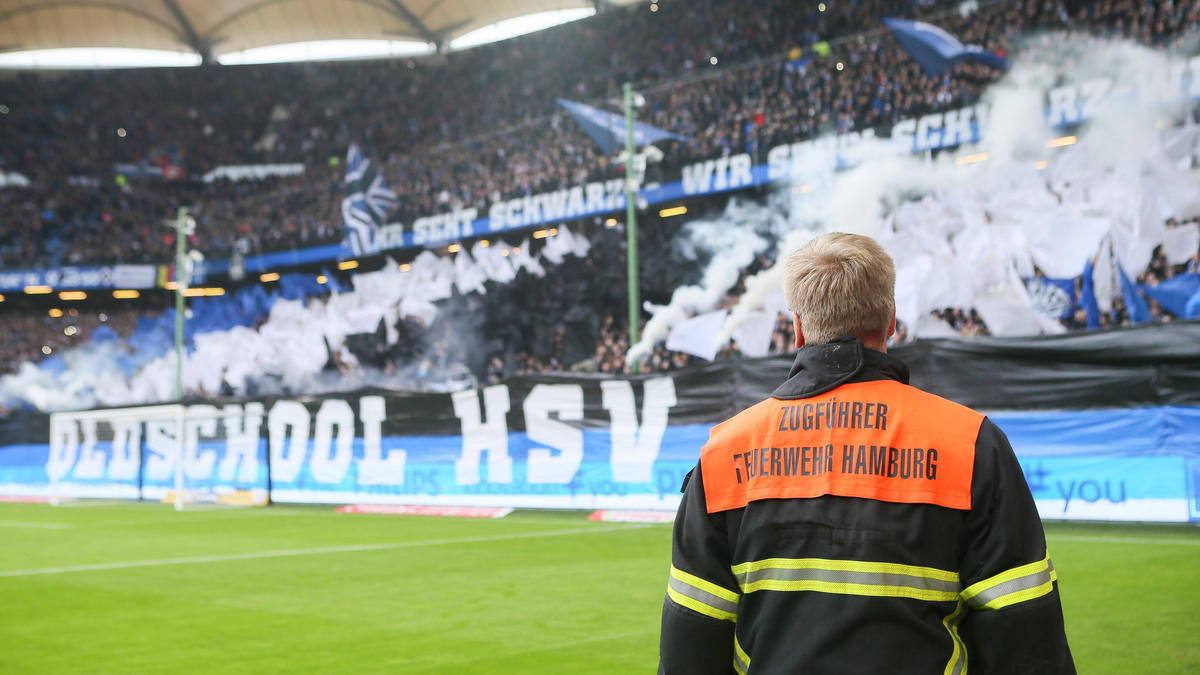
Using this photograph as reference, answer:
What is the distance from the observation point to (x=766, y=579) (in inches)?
89.5

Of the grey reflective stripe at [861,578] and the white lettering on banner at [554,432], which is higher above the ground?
the grey reflective stripe at [861,578]

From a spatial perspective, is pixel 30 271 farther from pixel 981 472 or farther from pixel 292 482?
pixel 981 472

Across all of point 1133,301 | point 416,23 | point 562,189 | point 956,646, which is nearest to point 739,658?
point 956,646

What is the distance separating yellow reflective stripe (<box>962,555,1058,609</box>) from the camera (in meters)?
2.07

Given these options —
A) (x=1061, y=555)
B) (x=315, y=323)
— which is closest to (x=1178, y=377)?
(x=1061, y=555)

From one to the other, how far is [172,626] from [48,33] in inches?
1997

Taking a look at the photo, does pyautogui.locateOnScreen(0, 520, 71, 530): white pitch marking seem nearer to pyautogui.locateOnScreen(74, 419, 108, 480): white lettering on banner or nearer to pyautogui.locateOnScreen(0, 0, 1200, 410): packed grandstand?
pyautogui.locateOnScreen(74, 419, 108, 480): white lettering on banner

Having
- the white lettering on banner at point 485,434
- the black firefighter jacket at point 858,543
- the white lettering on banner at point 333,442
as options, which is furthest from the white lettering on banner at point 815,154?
the black firefighter jacket at point 858,543

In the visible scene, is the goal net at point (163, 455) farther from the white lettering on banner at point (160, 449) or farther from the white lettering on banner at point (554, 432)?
the white lettering on banner at point (554, 432)

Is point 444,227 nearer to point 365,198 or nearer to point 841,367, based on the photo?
point 365,198

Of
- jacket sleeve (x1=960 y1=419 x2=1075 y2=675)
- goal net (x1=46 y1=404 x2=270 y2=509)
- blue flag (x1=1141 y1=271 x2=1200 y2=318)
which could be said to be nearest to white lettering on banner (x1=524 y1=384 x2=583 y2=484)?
goal net (x1=46 y1=404 x2=270 y2=509)

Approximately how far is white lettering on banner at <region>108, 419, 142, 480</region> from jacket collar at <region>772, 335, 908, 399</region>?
74.3ft

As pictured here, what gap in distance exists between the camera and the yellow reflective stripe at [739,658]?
7.64 feet

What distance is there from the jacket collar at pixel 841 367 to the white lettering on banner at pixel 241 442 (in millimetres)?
19693
